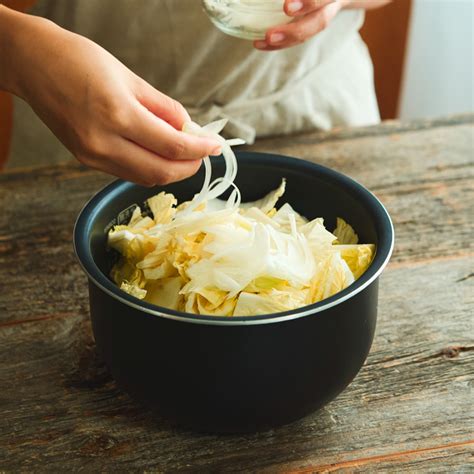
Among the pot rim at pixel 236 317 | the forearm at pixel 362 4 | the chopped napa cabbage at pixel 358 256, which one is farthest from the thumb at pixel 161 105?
the forearm at pixel 362 4

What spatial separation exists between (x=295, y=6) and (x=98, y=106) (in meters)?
0.37

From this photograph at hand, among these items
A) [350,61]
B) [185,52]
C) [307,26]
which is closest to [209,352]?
[307,26]

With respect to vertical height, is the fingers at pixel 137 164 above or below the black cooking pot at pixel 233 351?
above

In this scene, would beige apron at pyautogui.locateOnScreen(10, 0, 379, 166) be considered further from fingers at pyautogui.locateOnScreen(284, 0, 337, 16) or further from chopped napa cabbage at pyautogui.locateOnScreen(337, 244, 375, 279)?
chopped napa cabbage at pyautogui.locateOnScreen(337, 244, 375, 279)

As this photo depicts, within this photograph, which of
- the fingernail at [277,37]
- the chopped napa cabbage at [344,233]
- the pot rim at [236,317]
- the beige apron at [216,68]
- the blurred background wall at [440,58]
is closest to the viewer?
the pot rim at [236,317]

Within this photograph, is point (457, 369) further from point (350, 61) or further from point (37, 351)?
point (350, 61)

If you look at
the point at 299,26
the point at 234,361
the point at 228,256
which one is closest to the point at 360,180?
the point at 299,26

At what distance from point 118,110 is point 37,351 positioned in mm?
374

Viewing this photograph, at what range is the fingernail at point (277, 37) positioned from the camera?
3.58ft

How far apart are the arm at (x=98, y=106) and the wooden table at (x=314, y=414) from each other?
0.29 meters

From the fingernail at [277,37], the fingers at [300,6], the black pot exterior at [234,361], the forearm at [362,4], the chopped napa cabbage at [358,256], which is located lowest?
the black pot exterior at [234,361]

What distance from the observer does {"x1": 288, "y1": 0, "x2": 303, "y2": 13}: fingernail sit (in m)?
1.01

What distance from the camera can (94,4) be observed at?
1.39m

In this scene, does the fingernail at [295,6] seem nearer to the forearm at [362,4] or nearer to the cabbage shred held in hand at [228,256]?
the cabbage shred held in hand at [228,256]
